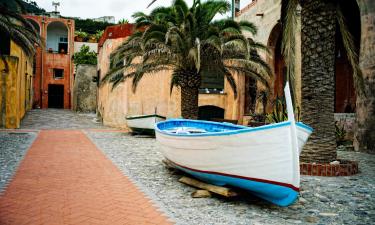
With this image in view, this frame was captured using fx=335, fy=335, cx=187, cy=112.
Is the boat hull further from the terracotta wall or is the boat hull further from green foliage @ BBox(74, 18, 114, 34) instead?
green foliage @ BBox(74, 18, 114, 34)

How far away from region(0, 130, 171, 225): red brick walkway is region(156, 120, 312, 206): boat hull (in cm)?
115

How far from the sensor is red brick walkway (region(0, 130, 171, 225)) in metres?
4.39

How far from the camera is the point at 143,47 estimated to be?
1219cm

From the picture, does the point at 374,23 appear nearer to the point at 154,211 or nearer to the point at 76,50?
the point at 154,211

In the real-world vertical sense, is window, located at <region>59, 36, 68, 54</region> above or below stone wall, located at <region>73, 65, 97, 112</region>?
above

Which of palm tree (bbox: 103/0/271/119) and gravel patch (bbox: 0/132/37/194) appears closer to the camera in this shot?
gravel patch (bbox: 0/132/37/194)

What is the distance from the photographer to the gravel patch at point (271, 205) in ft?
15.2

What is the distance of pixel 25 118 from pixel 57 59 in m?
13.8

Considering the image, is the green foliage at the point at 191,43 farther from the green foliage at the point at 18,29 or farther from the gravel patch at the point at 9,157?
the gravel patch at the point at 9,157

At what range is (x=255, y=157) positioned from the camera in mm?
4672

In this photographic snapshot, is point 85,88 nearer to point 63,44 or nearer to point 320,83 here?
point 63,44

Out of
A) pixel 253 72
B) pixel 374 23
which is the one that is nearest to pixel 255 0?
pixel 253 72

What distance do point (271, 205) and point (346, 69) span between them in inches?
560

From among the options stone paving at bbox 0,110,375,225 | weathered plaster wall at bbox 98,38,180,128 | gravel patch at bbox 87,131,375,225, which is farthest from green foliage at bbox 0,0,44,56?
gravel patch at bbox 87,131,375,225
